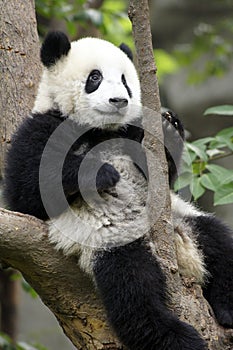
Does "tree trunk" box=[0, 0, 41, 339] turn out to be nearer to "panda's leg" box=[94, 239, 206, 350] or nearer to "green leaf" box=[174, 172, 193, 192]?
"green leaf" box=[174, 172, 193, 192]

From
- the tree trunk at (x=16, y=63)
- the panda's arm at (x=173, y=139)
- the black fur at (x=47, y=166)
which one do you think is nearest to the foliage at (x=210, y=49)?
the tree trunk at (x=16, y=63)

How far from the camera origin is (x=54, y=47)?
10.8ft

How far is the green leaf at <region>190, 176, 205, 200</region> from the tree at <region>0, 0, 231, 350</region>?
669 millimetres

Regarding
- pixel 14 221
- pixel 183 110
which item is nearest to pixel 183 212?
pixel 14 221

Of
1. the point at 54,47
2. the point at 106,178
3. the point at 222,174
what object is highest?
the point at 54,47

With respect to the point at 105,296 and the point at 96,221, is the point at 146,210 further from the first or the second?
the point at 105,296

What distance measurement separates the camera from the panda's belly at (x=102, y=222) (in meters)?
2.84

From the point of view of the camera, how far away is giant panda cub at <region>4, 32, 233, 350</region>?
2.70m

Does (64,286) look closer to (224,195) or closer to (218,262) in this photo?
(218,262)

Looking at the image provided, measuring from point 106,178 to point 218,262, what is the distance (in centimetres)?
75

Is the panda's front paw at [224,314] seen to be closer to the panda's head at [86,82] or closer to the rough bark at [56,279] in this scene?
the rough bark at [56,279]

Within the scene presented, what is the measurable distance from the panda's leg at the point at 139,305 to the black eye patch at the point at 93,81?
905 mm

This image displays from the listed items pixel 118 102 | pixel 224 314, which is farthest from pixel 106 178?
pixel 224 314

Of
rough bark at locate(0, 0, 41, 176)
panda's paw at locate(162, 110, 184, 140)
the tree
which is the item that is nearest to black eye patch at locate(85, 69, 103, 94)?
panda's paw at locate(162, 110, 184, 140)
